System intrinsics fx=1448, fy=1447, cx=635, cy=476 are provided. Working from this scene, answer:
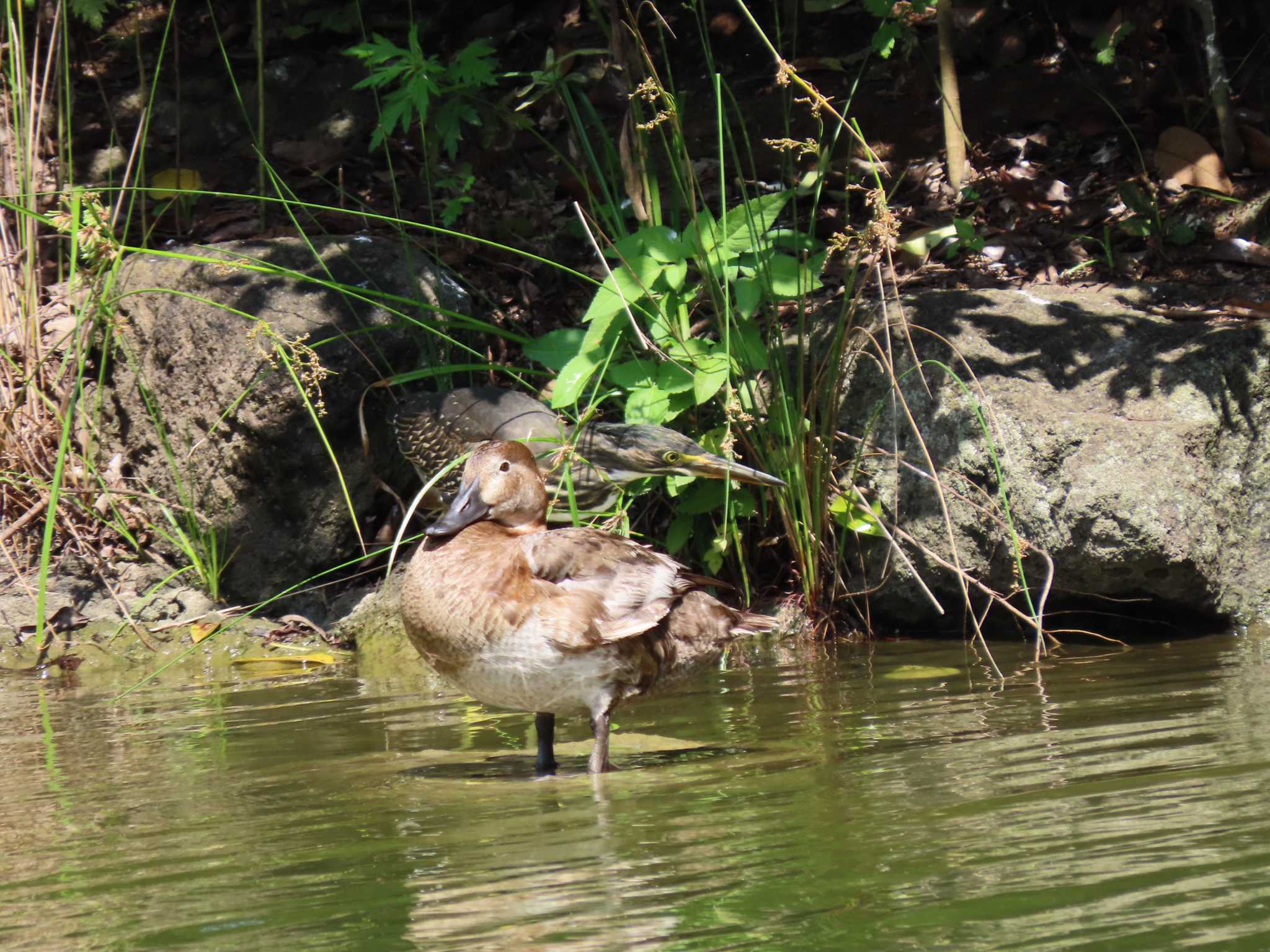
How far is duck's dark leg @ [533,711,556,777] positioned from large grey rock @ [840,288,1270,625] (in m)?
2.23

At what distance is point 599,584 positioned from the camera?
4.18 metres

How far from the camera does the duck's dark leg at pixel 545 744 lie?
4.10 meters

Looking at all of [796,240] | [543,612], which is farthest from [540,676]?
[796,240]

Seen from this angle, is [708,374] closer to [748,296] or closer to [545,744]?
[748,296]

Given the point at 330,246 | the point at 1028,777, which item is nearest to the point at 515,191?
the point at 330,246

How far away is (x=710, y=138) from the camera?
881 cm

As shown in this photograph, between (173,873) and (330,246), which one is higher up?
(330,246)

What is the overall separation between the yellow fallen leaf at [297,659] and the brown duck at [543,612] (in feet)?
7.17

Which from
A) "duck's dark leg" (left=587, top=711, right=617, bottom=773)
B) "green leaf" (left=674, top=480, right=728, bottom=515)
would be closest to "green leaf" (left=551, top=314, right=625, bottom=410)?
"green leaf" (left=674, top=480, right=728, bottom=515)

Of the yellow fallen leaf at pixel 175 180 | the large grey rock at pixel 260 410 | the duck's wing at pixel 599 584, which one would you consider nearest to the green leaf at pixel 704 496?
the large grey rock at pixel 260 410

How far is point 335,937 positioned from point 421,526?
14.8 ft

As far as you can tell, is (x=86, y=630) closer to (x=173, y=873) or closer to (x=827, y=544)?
(x=827, y=544)

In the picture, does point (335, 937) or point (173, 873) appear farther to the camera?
point (173, 873)

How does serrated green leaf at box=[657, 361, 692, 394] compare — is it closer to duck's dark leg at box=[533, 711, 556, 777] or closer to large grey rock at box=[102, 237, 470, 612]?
large grey rock at box=[102, 237, 470, 612]
